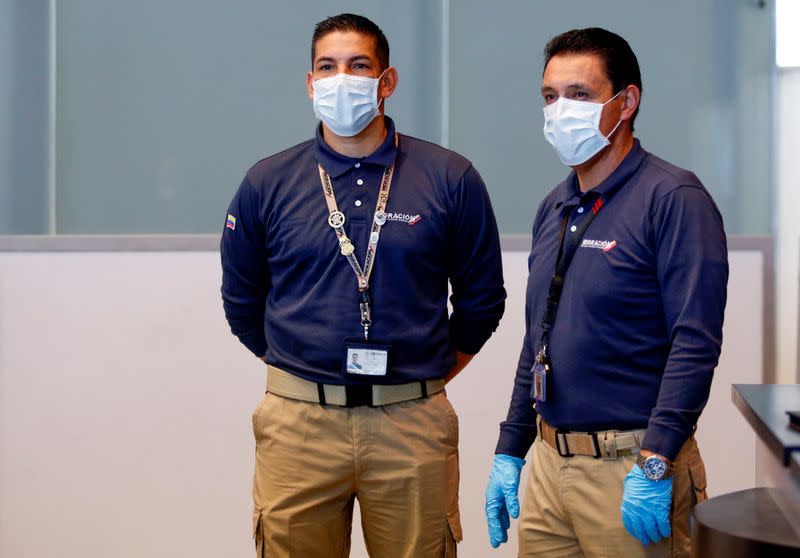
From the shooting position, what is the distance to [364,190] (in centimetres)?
223

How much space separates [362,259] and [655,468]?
2.64 feet

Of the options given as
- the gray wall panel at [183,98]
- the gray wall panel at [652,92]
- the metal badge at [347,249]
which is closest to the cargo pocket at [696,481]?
the metal badge at [347,249]

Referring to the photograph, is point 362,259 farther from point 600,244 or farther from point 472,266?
point 600,244

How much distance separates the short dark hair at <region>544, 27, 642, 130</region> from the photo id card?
0.53m

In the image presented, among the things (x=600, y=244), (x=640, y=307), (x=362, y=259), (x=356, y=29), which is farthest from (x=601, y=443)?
(x=356, y=29)

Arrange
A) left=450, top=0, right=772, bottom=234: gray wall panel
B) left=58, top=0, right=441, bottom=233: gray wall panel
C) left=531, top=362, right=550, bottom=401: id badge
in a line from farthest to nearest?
left=58, top=0, right=441, bottom=233: gray wall panel < left=450, top=0, right=772, bottom=234: gray wall panel < left=531, top=362, right=550, bottom=401: id badge

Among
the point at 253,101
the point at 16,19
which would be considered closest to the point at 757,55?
the point at 253,101

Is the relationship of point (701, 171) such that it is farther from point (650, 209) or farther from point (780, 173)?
point (650, 209)

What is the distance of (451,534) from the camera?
7.30 feet

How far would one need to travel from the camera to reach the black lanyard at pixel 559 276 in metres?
1.90

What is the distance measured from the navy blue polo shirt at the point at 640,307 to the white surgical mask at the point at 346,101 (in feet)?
1.78

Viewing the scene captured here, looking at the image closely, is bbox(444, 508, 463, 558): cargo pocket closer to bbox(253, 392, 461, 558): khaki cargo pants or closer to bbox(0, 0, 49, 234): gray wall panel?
bbox(253, 392, 461, 558): khaki cargo pants

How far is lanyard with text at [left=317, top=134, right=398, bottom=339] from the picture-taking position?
7.02 feet

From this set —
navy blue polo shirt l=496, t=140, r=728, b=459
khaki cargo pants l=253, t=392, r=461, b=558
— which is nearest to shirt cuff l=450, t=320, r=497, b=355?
khaki cargo pants l=253, t=392, r=461, b=558
